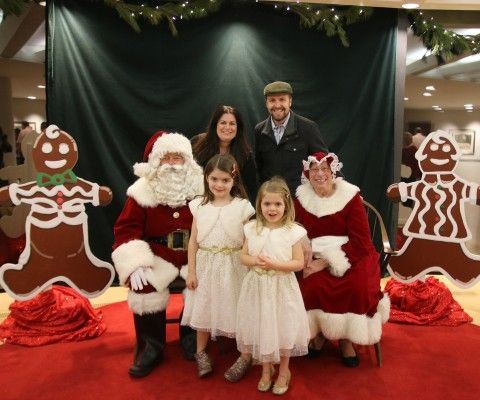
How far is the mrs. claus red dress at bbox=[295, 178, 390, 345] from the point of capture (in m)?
2.79

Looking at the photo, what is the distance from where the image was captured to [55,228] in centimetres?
327

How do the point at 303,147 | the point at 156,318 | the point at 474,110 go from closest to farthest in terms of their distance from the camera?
the point at 156,318
the point at 303,147
the point at 474,110

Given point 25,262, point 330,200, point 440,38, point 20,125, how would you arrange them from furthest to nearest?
point 440,38 < point 20,125 < point 25,262 < point 330,200

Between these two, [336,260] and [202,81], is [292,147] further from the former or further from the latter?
[202,81]

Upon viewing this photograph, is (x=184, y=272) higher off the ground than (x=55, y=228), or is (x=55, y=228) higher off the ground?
(x=55, y=228)

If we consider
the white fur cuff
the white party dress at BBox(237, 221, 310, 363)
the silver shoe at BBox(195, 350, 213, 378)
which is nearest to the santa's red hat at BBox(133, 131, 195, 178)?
the white fur cuff

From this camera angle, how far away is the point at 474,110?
4973mm

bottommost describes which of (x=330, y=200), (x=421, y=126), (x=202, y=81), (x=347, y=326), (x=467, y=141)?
(x=347, y=326)

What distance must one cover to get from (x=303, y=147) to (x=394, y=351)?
157 cm

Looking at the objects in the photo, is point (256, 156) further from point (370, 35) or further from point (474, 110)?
point (474, 110)

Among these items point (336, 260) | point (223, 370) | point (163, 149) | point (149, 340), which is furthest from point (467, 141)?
point (149, 340)

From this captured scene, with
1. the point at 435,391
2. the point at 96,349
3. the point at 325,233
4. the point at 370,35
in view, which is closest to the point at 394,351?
the point at 435,391

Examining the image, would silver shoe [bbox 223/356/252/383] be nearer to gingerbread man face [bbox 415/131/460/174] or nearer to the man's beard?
the man's beard

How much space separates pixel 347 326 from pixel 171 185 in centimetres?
138
